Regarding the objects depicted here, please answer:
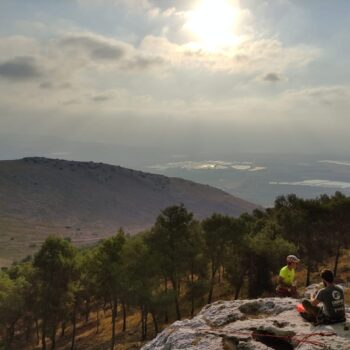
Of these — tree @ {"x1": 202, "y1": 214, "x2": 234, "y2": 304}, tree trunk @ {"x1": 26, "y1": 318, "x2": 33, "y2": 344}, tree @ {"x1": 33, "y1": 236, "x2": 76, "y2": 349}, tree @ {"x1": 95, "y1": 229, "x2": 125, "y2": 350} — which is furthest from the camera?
tree trunk @ {"x1": 26, "y1": 318, "x2": 33, "y2": 344}

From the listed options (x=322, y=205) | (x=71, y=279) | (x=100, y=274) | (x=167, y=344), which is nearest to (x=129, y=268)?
(x=100, y=274)

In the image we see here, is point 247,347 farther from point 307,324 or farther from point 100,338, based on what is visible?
point 100,338

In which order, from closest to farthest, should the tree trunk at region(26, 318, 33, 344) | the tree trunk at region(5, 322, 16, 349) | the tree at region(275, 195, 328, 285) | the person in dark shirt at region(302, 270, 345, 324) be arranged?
1. the person in dark shirt at region(302, 270, 345, 324)
2. the tree at region(275, 195, 328, 285)
3. the tree trunk at region(5, 322, 16, 349)
4. the tree trunk at region(26, 318, 33, 344)

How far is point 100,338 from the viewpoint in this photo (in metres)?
62.7

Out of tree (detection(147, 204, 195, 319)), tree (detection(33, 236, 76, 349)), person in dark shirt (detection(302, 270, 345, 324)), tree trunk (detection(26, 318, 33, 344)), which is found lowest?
tree trunk (detection(26, 318, 33, 344))

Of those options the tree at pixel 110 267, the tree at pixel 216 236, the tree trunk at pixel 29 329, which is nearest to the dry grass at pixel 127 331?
the tree trunk at pixel 29 329

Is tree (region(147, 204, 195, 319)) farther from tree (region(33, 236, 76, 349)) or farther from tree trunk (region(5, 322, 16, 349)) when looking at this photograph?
tree trunk (region(5, 322, 16, 349))

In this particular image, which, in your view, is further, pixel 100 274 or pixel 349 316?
pixel 100 274

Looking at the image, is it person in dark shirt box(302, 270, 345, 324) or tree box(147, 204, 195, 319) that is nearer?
person in dark shirt box(302, 270, 345, 324)

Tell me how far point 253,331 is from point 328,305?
2.76m

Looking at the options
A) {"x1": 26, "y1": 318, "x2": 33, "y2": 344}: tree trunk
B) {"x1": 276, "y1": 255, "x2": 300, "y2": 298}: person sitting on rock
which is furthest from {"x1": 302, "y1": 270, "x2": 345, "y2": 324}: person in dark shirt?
{"x1": 26, "y1": 318, "x2": 33, "y2": 344}: tree trunk

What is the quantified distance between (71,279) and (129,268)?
11.3m

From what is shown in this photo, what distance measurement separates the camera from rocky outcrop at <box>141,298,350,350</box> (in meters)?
12.8

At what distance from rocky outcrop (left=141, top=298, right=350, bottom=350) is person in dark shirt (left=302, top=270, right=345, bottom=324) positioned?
322 mm
